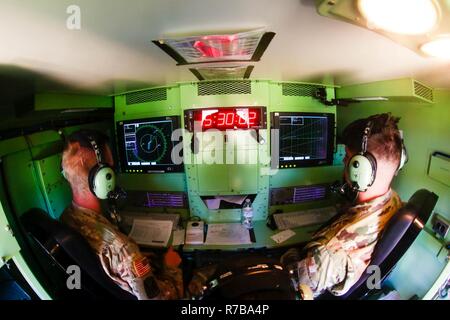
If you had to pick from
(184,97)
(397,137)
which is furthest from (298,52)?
(184,97)

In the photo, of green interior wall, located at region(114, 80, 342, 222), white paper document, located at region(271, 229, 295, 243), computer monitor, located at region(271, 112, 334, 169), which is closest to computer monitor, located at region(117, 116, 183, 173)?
green interior wall, located at region(114, 80, 342, 222)

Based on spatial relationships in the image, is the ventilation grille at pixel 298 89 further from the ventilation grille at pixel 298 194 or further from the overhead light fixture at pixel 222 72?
the ventilation grille at pixel 298 194

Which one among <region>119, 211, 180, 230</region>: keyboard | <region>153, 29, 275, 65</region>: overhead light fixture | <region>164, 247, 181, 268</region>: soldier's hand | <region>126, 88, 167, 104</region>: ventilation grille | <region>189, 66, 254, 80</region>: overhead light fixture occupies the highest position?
<region>189, 66, 254, 80</region>: overhead light fixture

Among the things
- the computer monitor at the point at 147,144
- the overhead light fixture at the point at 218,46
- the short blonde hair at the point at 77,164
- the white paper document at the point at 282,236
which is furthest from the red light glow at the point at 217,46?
the white paper document at the point at 282,236

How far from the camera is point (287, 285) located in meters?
0.75

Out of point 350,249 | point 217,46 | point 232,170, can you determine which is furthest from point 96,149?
point 350,249

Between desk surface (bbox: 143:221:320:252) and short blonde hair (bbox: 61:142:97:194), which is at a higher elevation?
short blonde hair (bbox: 61:142:97:194)

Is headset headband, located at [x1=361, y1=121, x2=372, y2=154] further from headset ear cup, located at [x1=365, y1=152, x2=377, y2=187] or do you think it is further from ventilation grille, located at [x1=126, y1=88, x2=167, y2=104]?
ventilation grille, located at [x1=126, y1=88, x2=167, y2=104]

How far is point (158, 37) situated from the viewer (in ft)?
2.09

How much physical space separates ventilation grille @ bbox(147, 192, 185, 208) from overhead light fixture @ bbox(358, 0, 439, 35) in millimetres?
1307

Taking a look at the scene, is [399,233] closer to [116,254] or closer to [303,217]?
[303,217]

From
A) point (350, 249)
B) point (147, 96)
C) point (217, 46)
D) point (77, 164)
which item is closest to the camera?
point (217, 46)

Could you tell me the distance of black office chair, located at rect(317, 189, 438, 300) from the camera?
0.93 meters

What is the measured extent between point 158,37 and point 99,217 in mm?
912
